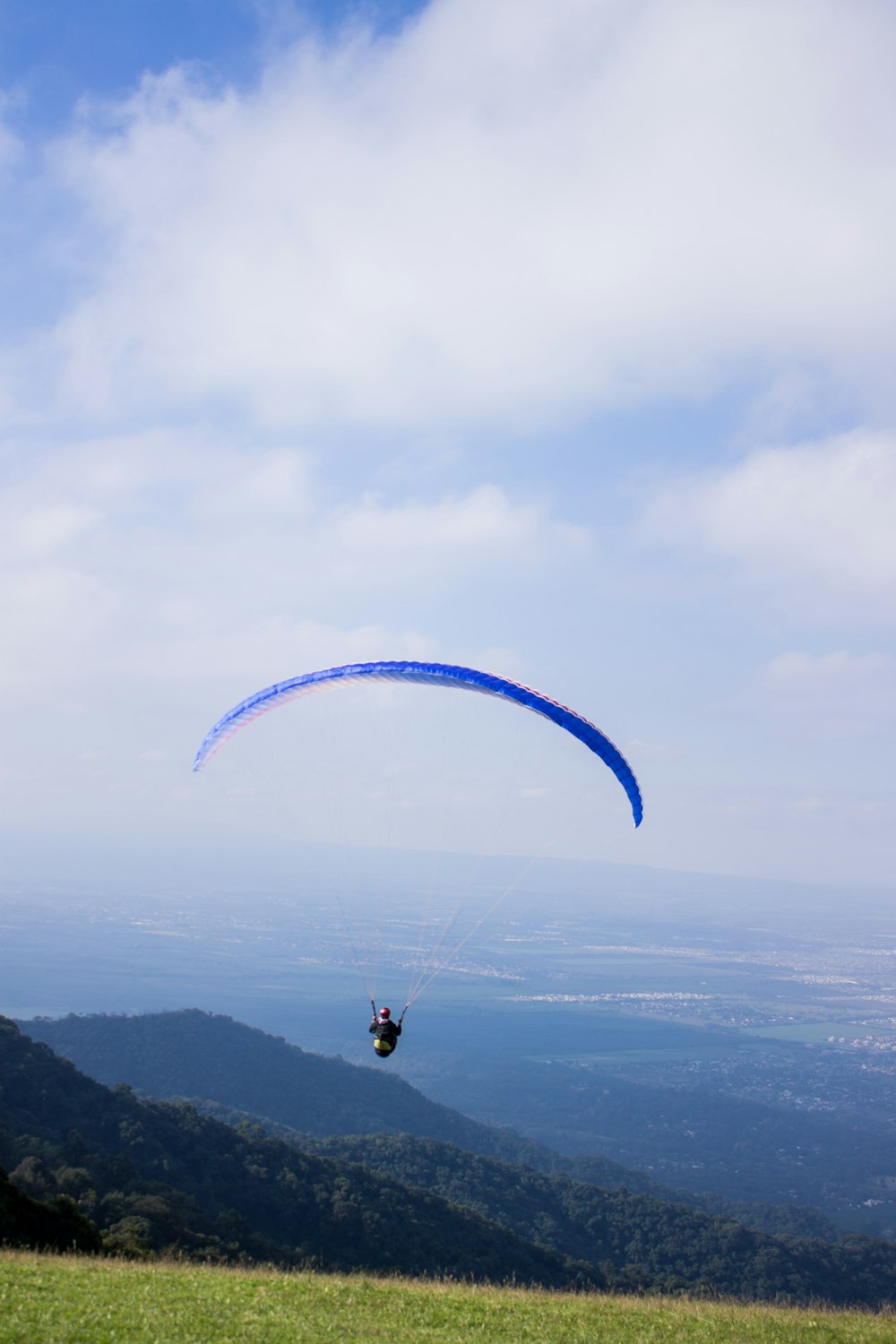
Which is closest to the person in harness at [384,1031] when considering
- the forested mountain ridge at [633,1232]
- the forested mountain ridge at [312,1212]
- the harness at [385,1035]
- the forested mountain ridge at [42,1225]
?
the harness at [385,1035]

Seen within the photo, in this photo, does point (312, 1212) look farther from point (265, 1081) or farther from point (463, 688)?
point (265, 1081)

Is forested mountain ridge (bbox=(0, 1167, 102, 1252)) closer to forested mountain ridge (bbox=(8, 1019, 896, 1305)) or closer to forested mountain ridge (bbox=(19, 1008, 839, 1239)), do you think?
forested mountain ridge (bbox=(8, 1019, 896, 1305))

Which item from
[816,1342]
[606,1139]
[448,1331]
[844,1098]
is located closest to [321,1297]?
[448,1331]

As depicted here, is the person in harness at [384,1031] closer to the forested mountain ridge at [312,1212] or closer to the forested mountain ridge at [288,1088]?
the forested mountain ridge at [312,1212]

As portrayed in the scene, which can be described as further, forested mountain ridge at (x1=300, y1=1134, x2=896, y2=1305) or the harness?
forested mountain ridge at (x1=300, y1=1134, x2=896, y2=1305)

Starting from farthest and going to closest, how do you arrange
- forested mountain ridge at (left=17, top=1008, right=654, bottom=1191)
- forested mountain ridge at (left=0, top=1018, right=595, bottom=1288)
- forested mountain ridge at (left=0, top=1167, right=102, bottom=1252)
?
forested mountain ridge at (left=17, top=1008, right=654, bottom=1191)
forested mountain ridge at (left=0, top=1018, right=595, bottom=1288)
forested mountain ridge at (left=0, top=1167, right=102, bottom=1252)

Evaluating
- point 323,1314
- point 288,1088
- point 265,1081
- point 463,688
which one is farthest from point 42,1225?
point 265,1081

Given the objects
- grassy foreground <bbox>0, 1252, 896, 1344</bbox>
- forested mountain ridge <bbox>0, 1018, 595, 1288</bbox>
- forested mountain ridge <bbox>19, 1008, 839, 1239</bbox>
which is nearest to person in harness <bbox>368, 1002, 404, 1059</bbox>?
grassy foreground <bbox>0, 1252, 896, 1344</bbox>

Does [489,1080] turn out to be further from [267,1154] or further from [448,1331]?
[448,1331]
